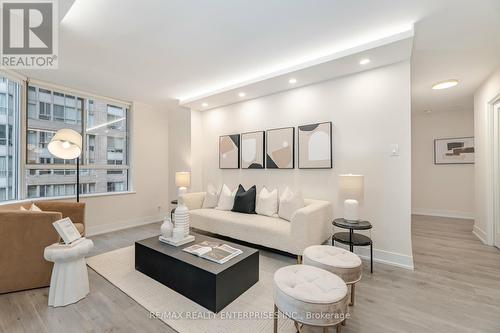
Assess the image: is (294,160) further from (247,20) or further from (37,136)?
(37,136)

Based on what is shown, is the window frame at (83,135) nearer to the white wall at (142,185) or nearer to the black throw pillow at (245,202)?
the white wall at (142,185)

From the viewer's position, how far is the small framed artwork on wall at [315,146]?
321cm

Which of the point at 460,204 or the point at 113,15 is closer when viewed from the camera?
the point at 113,15

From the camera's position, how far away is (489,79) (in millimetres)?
3377

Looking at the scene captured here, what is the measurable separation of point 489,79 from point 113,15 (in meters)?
5.26

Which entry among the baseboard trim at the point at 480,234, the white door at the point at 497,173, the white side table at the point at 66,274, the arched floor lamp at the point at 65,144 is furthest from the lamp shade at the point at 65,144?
the baseboard trim at the point at 480,234

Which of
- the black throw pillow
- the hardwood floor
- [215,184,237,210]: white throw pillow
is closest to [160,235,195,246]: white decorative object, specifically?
the hardwood floor

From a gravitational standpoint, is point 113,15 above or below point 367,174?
above

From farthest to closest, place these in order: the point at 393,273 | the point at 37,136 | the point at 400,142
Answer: the point at 37,136
the point at 400,142
the point at 393,273

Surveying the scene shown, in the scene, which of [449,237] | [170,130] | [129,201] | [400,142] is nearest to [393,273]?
[400,142]

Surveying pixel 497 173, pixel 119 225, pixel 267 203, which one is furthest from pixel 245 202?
pixel 497 173

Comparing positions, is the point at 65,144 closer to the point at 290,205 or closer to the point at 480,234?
the point at 290,205

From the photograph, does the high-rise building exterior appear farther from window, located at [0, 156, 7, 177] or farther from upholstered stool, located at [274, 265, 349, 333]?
upholstered stool, located at [274, 265, 349, 333]

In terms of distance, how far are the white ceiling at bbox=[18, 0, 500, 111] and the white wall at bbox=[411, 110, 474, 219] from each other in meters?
2.20
